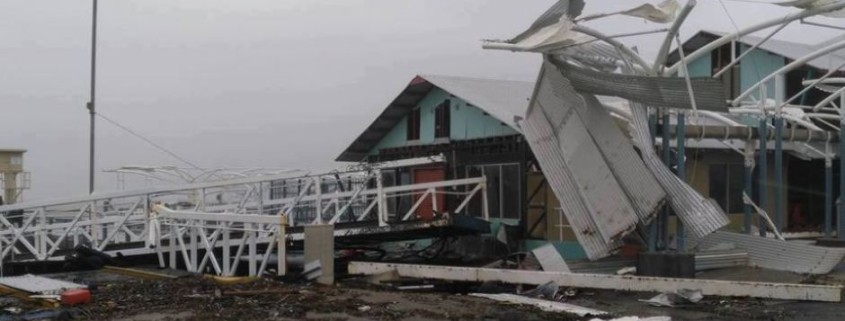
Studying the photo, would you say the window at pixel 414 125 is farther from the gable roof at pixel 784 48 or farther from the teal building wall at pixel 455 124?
the gable roof at pixel 784 48

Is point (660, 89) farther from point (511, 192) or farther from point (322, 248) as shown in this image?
point (511, 192)

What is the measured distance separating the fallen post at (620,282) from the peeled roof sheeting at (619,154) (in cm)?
138

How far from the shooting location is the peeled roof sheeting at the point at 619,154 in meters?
13.2

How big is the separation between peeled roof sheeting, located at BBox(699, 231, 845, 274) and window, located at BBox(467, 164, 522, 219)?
5.00 m

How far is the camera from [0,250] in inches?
697

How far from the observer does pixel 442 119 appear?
847 inches

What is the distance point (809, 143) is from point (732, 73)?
4332 millimetres

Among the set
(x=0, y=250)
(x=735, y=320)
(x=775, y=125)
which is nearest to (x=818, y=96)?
(x=775, y=125)

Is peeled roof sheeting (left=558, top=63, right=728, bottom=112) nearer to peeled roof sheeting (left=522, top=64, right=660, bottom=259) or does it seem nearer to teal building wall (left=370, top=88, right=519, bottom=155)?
peeled roof sheeting (left=522, top=64, right=660, bottom=259)

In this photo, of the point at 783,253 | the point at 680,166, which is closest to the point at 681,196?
the point at 680,166

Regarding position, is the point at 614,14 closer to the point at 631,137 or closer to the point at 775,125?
the point at 631,137

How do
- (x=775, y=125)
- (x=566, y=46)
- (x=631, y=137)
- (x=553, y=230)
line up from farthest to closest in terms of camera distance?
(x=553, y=230) < (x=775, y=125) < (x=631, y=137) < (x=566, y=46)

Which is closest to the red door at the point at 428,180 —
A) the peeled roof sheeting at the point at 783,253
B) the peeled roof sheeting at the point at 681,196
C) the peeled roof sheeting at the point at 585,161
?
the peeled roof sheeting at the point at 585,161

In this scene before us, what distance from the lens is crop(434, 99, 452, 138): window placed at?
840 inches
